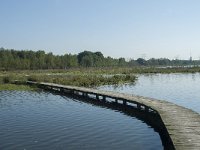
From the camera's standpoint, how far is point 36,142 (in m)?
17.9

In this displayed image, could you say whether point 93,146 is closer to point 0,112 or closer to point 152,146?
point 152,146

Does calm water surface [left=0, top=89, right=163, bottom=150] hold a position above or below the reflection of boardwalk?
below

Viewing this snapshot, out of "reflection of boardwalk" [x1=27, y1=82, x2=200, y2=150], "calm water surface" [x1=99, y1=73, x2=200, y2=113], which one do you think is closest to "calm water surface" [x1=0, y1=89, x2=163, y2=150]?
"reflection of boardwalk" [x1=27, y1=82, x2=200, y2=150]

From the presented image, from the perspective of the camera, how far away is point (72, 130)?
20.5 meters

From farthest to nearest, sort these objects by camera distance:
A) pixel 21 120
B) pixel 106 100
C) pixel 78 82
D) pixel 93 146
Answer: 1. pixel 78 82
2. pixel 106 100
3. pixel 21 120
4. pixel 93 146

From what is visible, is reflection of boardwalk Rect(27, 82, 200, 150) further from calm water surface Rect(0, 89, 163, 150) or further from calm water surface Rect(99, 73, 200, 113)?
calm water surface Rect(99, 73, 200, 113)

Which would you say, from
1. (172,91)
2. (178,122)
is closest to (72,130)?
(178,122)

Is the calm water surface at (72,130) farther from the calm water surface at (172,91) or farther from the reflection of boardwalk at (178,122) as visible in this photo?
the calm water surface at (172,91)

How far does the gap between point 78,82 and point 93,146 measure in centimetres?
3946

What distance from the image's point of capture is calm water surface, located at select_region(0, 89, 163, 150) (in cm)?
1742

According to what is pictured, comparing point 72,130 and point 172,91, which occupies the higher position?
point 172,91

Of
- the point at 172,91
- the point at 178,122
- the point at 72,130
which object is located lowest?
the point at 72,130

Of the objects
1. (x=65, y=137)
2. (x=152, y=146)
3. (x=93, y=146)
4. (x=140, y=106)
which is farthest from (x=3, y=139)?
(x=140, y=106)

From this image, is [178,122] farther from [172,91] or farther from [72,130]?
[172,91]
